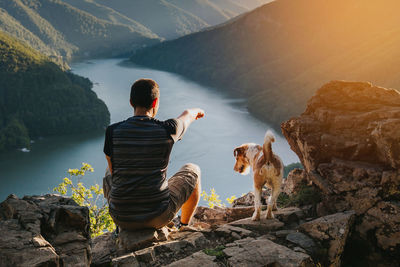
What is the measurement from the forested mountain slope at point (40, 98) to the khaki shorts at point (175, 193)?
75.4 metres

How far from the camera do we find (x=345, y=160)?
17.8 feet

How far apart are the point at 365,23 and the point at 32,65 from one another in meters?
98.0

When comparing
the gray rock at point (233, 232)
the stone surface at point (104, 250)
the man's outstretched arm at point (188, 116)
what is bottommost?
the stone surface at point (104, 250)

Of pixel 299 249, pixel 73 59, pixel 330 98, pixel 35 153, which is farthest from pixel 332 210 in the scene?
pixel 73 59

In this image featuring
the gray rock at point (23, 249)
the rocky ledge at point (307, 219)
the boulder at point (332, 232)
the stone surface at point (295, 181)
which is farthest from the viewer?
the stone surface at point (295, 181)

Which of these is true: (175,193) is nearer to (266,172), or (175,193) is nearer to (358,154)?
(266,172)

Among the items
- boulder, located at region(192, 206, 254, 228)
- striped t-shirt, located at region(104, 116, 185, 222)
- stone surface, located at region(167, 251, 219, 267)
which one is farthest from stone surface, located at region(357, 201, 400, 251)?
striped t-shirt, located at region(104, 116, 185, 222)

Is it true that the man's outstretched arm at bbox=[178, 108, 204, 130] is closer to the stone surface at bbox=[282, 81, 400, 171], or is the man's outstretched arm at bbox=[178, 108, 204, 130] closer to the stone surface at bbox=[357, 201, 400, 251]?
the stone surface at bbox=[282, 81, 400, 171]

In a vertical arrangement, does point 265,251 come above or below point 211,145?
below

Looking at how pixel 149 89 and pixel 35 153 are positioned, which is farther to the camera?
pixel 35 153

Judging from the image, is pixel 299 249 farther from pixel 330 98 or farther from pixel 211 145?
pixel 211 145

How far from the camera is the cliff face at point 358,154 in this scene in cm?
441

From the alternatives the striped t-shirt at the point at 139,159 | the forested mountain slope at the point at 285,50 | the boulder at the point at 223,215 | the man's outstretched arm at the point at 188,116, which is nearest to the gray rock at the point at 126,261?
the striped t-shirt at the point at 139,159

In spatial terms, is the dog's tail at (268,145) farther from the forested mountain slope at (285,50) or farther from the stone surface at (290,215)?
the forested mountain slope at (285,50)
